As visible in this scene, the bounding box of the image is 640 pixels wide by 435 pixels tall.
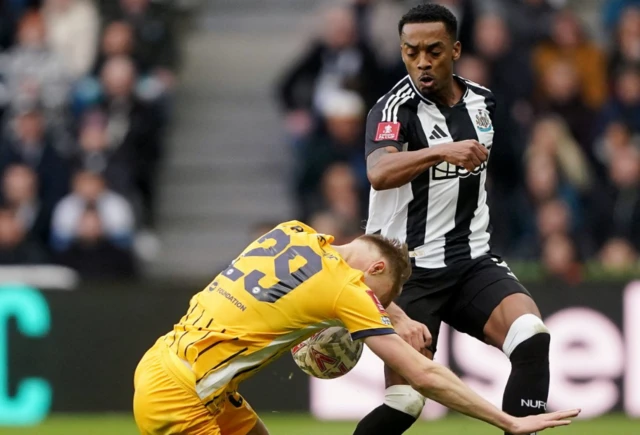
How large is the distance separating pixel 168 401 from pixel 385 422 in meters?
1.21

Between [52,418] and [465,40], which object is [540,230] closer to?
[465,40]

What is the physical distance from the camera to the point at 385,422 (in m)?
6.47

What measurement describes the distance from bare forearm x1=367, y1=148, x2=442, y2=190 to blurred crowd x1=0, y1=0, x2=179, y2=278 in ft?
19.1

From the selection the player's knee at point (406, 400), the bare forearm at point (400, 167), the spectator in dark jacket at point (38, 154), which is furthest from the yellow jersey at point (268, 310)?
the spectator in dark jacket at point (38, 154)

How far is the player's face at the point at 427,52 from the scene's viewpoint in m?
6.45

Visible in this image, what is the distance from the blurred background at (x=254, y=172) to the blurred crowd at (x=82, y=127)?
0.8 inches

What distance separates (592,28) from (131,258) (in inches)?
233

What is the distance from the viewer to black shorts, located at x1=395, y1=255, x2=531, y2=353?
6.65 m

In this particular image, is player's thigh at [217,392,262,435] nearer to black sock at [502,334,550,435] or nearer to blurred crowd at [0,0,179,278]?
black sock at [502,334,550,435]

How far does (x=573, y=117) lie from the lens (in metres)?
12.6

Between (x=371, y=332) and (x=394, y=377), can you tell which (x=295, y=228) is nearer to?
(x=371, y=332)

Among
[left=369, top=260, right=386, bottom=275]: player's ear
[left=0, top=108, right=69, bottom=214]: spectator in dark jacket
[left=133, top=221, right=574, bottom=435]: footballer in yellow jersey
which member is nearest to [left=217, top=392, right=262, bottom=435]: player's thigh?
[left=133, top=221, right=574, bottom=435]: footballer in yellow jersey

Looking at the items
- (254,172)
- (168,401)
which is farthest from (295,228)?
(254,172)

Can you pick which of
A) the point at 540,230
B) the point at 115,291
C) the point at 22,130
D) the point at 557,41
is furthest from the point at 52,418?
the point at 557,41
